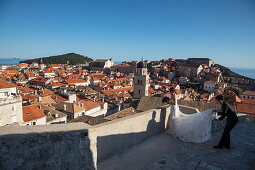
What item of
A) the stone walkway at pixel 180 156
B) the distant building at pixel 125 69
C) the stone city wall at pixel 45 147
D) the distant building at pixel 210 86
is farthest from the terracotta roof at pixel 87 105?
the distant building at pixel 125 69

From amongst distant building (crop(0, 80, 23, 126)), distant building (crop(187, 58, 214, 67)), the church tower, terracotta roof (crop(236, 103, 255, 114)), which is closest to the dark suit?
distant building (crop(0, 80, 23, 126))

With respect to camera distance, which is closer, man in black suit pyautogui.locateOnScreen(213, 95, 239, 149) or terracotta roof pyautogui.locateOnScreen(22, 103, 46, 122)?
man in black suit pyautogui.locateOnScreen(213, 95, 239, 149)

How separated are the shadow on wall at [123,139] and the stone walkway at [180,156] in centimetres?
17

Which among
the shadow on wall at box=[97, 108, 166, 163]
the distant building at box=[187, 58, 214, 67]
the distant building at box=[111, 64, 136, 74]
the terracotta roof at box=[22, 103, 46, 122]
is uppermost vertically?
the distant building at box=[187, 58, 214, 67]

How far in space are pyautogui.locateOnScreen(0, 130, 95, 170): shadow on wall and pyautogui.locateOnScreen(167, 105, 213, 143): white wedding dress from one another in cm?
391

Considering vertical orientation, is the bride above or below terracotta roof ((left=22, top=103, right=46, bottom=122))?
above

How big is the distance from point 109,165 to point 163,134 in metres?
2.99

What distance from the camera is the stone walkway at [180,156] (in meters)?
4.68

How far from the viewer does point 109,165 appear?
470cm

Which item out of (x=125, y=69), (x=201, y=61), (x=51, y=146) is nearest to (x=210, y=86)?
(x=201, y=61)

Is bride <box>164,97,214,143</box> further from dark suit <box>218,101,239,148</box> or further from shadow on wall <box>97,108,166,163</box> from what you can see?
shadow on wall <box>97,108,166,163</box>

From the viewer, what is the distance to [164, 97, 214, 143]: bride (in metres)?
6.07

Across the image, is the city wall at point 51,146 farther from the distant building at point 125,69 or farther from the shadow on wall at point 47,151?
the distant building at point 125,69

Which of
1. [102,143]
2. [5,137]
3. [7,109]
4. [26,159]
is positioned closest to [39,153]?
[26,159]
